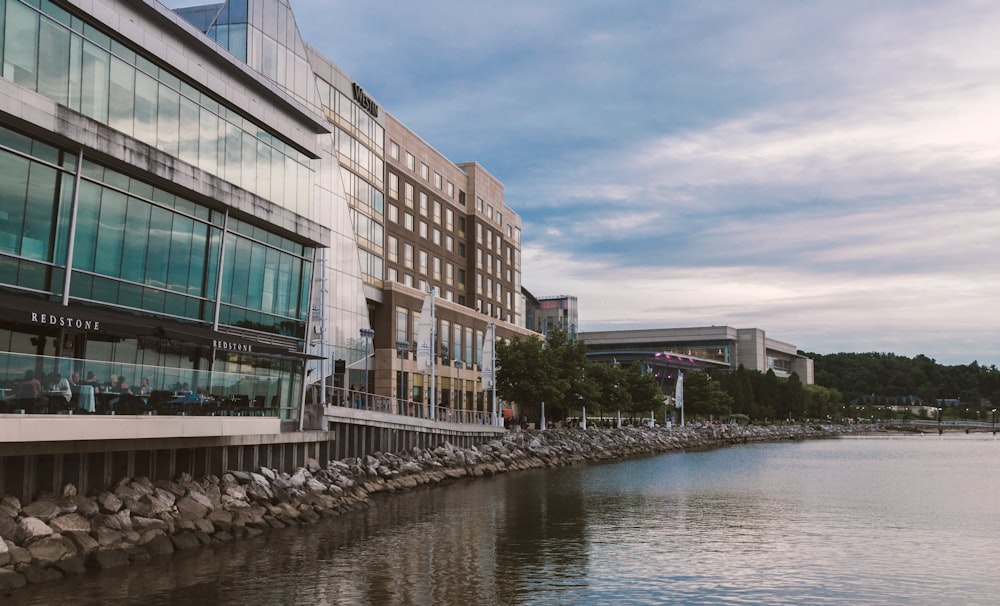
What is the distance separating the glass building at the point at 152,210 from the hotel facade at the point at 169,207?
0.24 ft

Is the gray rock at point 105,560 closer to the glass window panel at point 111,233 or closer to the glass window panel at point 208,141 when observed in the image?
the glass window panel at point 111,233

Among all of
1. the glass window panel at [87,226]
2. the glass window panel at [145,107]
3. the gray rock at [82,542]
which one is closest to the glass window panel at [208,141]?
the glass window panel at [145,107]

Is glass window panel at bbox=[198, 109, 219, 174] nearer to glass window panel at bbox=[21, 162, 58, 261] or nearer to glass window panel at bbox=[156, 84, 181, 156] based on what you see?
glass window panel at bbox=[156, 84, 181, 156]

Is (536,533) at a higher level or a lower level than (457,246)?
lower

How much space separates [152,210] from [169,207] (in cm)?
112

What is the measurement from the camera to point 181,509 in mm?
32594

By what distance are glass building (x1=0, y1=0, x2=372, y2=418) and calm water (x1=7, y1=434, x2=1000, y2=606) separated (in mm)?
6864

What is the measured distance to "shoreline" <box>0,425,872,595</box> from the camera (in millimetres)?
26266

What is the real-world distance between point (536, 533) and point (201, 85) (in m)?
23.2

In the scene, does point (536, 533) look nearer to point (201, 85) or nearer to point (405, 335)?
point (201, 85)

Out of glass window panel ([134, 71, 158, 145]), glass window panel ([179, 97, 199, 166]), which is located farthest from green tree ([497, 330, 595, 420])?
glass window panel ([134, 71, 158, 145])

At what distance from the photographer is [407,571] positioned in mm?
28266

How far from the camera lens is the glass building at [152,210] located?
3044 centimetres

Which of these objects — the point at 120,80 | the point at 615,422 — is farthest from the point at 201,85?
the point at 615,422
